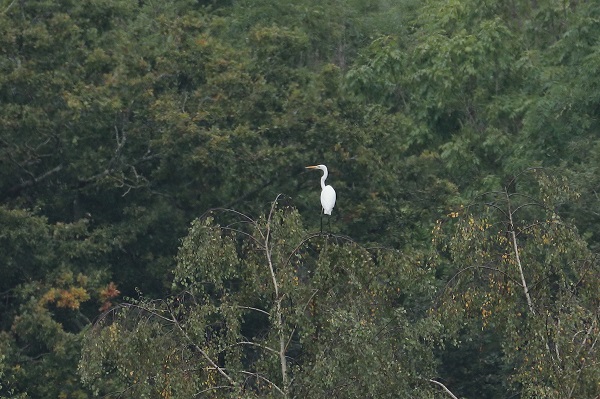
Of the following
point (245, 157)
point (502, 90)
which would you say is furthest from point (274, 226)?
point (502, 90)

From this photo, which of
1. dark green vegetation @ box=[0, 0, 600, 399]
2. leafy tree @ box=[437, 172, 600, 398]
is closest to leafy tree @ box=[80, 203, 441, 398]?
dark green vegetation @ box=[0, 0, 600, 399]

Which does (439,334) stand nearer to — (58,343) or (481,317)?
(481,317)

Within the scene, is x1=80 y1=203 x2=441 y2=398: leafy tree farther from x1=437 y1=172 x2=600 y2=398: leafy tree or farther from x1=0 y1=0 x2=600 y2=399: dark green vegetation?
x1=437 y1=172 x2=600 y2=398: leafy tree

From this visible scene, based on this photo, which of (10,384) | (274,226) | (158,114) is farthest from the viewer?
(158,114)

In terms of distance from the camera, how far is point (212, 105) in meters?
20.3

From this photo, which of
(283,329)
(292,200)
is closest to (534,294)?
(283,329)

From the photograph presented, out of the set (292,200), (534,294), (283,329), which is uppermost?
(534,294)

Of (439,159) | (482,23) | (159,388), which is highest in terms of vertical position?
(159,388)

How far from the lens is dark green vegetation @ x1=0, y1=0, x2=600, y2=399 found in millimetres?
10250

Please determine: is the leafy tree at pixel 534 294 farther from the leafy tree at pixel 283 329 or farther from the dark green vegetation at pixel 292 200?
the leafy tree at pixel 283 329

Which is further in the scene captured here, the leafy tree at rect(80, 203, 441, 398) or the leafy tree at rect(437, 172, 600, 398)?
the leafy tree at rect(80, 203, 441, 398)

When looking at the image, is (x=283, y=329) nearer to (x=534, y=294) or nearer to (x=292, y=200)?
(x=534, y=294)

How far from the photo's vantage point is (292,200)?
15.1m

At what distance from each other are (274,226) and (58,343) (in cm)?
772
